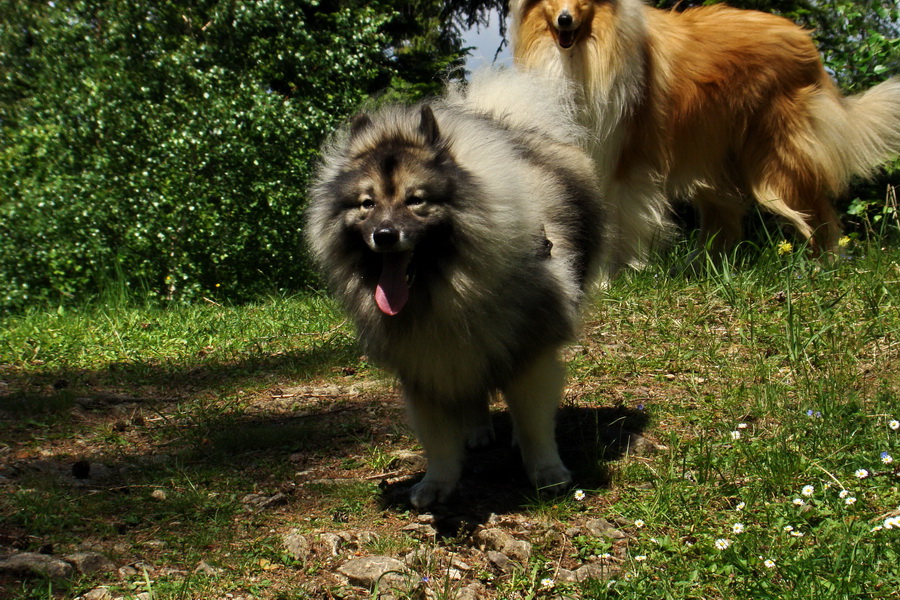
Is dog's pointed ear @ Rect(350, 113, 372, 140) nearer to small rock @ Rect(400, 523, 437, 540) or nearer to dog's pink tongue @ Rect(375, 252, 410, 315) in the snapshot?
dog's pink tongue @ Rect(375, 252, 410, 315)

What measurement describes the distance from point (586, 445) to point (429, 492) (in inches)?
28.5

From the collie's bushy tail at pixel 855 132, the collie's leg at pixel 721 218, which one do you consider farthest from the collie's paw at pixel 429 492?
the collie's bushy tail at pixel 855 132

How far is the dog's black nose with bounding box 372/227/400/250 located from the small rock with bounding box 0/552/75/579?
130cm

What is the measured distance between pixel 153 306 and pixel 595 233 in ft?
13.8

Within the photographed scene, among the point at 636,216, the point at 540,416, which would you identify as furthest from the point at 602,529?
the point at 636,216

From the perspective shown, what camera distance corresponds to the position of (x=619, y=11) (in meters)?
5.35

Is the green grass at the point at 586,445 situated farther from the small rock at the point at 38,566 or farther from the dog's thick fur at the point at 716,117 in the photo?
the dog's thick fur at the point at 716,117

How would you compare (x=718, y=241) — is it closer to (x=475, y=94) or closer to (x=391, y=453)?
(x=475, y=94)

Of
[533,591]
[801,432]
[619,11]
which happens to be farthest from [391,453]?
[619,11]

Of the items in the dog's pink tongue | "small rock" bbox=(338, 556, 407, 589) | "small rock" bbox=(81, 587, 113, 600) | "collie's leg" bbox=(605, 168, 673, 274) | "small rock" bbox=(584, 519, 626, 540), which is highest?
the dog's pink tongue

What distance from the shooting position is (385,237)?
2539mm

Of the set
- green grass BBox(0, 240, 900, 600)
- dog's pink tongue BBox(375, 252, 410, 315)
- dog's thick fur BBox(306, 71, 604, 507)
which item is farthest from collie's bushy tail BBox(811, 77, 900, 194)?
dog's pink tongue BBox(375, 252, 410, 315)

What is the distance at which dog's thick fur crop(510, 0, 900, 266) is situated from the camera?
18.0ft

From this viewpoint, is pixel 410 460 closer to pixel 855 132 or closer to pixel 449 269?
pixel 449 269
